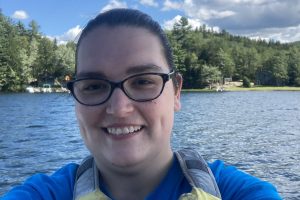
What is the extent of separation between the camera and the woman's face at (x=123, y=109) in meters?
2.38

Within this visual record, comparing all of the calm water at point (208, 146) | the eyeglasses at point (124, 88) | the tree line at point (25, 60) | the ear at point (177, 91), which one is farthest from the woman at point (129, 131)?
the tree line at point (25, 60)

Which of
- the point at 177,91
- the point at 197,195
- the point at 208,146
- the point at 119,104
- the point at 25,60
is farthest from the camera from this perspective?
the point at 25,60

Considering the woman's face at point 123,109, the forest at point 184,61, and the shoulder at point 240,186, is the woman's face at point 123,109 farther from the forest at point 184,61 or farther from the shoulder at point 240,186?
the forest at point 184,61

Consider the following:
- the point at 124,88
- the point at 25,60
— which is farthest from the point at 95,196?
the point at 25,60

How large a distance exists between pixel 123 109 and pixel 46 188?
620 mm

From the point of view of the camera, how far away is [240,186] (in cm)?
241

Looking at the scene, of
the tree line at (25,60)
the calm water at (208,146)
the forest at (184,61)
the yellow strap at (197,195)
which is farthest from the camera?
the forest at (184,61)

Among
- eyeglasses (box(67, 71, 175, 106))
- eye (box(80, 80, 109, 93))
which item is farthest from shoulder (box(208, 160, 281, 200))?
eye (box(80, 80, 109, 93))

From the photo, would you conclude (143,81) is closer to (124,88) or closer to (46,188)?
(124,88)

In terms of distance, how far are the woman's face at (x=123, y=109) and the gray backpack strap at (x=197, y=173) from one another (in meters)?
0.12

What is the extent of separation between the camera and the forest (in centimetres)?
10662

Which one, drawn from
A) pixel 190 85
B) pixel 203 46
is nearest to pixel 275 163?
pixel 190 85

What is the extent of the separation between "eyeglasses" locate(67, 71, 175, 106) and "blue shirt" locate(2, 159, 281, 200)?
0.44 meters

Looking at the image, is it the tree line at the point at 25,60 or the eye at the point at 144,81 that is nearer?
the eye at the point at 144,81
